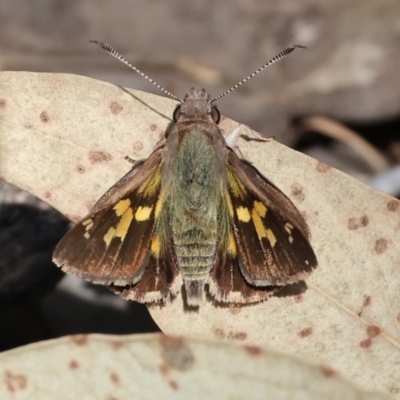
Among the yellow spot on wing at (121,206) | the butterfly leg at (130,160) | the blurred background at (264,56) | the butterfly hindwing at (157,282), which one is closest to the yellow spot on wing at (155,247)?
the butterfly hindwing at (157,282)

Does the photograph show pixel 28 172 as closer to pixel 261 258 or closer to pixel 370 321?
pixel 261 258

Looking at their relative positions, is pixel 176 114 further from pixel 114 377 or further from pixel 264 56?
pixel 264 56

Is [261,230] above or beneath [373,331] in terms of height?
above

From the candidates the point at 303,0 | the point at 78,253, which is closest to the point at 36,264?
the point at 78,253

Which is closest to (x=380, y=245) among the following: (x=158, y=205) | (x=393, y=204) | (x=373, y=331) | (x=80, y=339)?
(x=393, y=204)

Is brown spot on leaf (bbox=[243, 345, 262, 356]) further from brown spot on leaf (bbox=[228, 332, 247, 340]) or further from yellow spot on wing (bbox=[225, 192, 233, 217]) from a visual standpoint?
yellow spot on wing (bbox=[225, 192, 233, 217])
